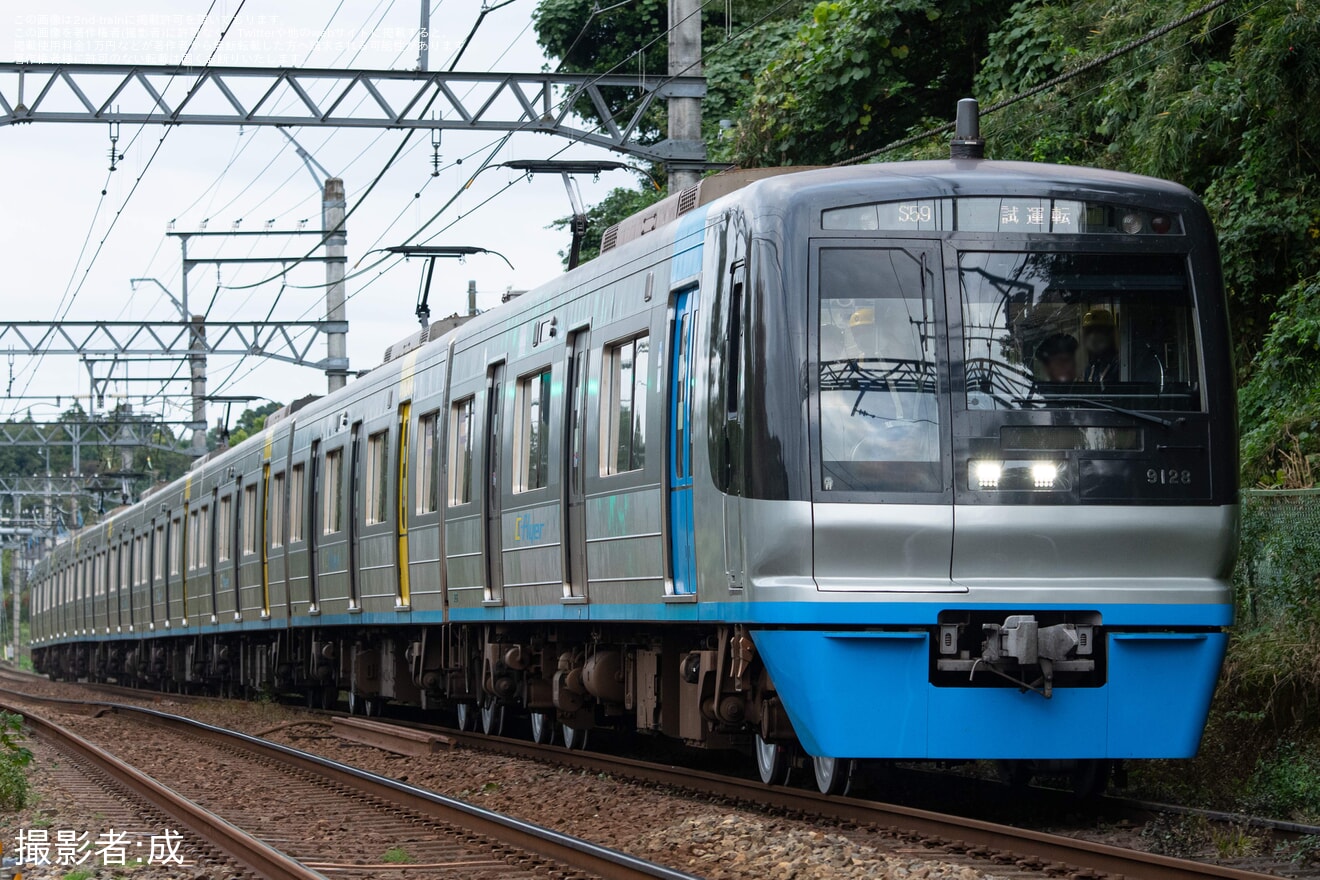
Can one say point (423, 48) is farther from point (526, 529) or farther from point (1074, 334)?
point (1074, 334)

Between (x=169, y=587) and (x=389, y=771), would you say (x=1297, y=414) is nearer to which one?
(x=389, y=771)

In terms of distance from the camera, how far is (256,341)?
32.7m

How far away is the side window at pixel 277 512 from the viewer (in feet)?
70.4

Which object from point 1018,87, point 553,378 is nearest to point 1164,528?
point 553,378

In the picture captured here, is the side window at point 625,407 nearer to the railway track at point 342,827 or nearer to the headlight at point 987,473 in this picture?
the railway track at point 342,827

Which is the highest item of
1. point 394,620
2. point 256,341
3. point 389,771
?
point 256,341

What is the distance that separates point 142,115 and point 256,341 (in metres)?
14.9

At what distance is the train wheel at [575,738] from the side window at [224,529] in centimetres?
1175

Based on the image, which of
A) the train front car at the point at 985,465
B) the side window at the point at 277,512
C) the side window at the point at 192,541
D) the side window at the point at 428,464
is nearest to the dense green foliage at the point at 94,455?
the side window at the point at 192,541

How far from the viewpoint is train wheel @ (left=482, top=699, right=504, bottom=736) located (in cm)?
1565

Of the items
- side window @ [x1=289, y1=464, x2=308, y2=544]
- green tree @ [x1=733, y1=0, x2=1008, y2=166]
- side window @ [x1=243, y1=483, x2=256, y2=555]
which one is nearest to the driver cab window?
side window @ [x1=289, y1=464, x2=308, y2=544]

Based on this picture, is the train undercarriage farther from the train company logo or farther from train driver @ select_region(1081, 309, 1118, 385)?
train driver @ select_region(1081, 309, 1118, 385)

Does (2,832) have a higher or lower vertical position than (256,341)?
lower

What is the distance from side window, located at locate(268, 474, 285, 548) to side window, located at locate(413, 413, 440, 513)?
19.8 feet
